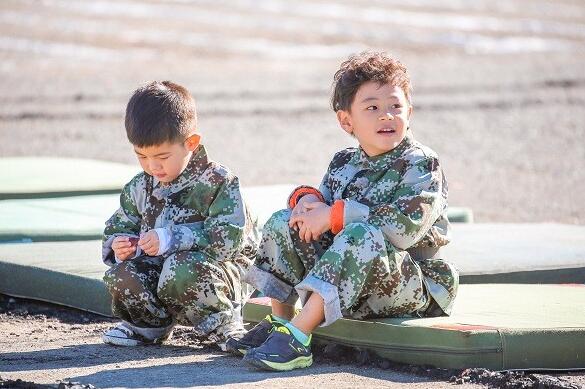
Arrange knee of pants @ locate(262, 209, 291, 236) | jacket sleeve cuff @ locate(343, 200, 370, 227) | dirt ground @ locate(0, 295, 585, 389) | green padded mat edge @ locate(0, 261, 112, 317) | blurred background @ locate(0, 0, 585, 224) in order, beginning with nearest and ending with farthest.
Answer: dirt ground @ locate(0, 295, 585, 389) → jacket sleeve cuff @ locate(343, 200, 370, 227) → knee of pants @ locate(262, 209, 291, 236) → green padded mat edge @ locate(0, 261, 112, 317) → blurred background @ locate(0, 0, 585, 224)

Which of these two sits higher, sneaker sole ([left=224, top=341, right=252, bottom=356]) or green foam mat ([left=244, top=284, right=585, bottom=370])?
green foam mat ([left=244, top=284, right=585, bottom=370])

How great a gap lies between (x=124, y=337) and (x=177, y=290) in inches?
12.9

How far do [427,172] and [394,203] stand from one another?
18cm

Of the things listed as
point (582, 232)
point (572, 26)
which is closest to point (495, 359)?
point (582, 232)

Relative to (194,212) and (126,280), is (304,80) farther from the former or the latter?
(126,280)

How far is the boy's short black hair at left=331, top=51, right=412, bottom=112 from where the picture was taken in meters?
4.36

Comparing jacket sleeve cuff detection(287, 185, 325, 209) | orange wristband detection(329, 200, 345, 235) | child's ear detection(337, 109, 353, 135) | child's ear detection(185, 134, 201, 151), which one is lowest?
orange wristband detection(329, 200, 345, 235)

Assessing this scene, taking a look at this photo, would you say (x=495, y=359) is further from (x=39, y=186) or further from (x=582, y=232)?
(x=39, y=186)

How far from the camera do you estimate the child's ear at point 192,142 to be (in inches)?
177

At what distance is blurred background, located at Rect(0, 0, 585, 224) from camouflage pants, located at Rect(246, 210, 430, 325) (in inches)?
152

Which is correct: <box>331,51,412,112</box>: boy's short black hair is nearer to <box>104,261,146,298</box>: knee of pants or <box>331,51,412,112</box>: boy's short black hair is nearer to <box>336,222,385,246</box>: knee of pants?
<box>336,222,385,246</box>: knee of pants

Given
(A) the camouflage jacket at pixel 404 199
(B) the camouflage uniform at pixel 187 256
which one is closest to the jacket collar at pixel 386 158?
(A) the camouflage jacket at pixel 404 199

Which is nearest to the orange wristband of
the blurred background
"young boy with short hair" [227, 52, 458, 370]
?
"young boy with short hair" [227, 52, 458, 370]

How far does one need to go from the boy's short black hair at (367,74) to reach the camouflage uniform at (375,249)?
19cm
